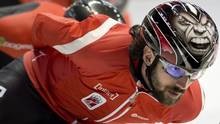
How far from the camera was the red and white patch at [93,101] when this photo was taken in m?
1.44

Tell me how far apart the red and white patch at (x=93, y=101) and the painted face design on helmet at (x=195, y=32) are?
0.84ft

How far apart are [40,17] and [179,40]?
0.37m

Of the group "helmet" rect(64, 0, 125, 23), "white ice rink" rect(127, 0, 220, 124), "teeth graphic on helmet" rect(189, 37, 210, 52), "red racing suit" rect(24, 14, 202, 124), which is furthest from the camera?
"white ice rink" rect(127, 0, 220, 124)

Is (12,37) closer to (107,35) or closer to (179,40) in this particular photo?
(107,35)

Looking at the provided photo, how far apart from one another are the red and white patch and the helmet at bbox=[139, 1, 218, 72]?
184 mm

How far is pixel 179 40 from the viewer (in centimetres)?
129

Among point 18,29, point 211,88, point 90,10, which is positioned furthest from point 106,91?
point 211,88

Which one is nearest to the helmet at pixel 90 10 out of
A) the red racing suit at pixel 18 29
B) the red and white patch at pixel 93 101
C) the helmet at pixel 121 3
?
the red racing suit at pixel 18 29

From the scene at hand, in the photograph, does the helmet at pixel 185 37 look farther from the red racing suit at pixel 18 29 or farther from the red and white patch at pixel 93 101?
the red racing suit at pixel 18 29

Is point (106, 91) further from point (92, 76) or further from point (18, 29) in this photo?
point (18, 29)

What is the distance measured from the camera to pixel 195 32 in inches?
50.7

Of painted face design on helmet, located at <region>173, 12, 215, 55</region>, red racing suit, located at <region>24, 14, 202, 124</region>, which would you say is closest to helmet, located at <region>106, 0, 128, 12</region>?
red racing suit, located at <region>24, 14, 202, 124</region>

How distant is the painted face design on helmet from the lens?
128cm

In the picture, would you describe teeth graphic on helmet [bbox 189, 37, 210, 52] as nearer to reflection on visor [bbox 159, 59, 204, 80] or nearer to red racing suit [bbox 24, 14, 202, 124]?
reflection on visor [bbox 159, 59, 204, 80]
